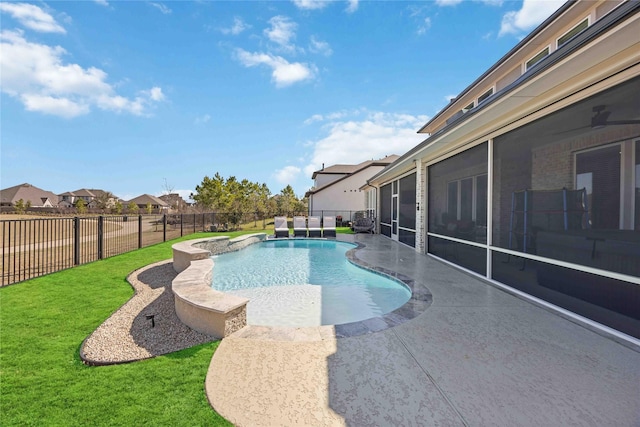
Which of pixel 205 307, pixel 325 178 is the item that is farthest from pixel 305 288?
pixel 325 178

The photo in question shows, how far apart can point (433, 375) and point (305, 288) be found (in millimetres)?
4336

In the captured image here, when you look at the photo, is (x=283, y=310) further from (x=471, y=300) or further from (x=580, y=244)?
(x=580, y=244)

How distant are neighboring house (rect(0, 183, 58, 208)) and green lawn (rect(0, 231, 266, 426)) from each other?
75050 mm

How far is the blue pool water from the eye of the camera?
509cm

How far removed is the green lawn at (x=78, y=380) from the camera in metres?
2.15

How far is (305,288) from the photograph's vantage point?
6.75m

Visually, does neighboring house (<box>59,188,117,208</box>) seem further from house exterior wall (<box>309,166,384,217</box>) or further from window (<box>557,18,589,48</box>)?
window (<box>557,18,589,48</box>)

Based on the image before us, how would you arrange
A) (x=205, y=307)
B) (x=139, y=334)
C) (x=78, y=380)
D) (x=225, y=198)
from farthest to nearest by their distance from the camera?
(x=225, y=198) → (x=139, y=334) → (x=205, y=307) → (x=78, y=380)

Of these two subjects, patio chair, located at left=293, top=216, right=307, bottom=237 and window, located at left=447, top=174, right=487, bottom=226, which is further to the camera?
patio chair, located at left=293, top=216, right=307, bottom=237

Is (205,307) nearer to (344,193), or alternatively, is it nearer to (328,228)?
(328,228)

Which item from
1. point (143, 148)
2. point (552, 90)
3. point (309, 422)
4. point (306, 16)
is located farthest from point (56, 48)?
point (143, 148)

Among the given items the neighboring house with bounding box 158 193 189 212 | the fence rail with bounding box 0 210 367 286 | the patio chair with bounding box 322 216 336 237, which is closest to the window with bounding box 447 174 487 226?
the patio chair with bounding box 322 216 336 237

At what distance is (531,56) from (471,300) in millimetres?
9380

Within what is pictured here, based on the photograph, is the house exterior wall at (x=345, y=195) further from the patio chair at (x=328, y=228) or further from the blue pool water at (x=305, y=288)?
the blue pool water at (x=305, y=288)
